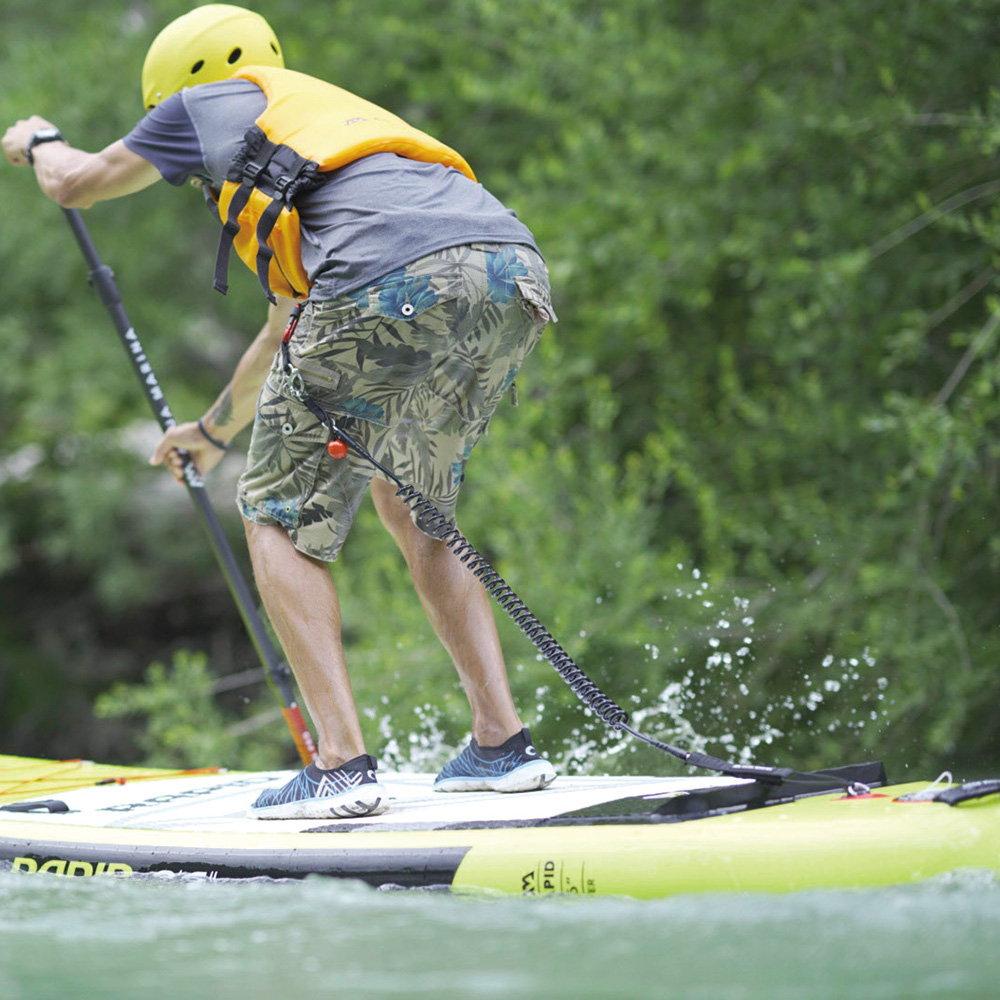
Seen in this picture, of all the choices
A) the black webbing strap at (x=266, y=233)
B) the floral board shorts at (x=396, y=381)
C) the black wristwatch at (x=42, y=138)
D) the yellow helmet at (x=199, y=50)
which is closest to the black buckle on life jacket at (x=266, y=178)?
the black webbing strap at (x=266, y=233)

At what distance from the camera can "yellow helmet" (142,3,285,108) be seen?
2.80 m

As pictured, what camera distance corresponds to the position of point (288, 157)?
95.2 inches

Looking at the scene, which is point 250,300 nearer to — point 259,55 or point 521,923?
point 259,55

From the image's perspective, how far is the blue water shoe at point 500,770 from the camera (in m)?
2.70

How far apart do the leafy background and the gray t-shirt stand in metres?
2.15

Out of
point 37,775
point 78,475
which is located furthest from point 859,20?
point 78,475

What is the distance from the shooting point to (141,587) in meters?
7.92

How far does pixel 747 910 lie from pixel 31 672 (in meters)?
7.55

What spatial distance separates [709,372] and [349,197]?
158 inches

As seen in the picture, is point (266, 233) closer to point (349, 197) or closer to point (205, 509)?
point (349, 197)

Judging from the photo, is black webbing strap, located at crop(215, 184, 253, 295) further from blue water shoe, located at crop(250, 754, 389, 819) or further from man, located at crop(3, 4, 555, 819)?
blue water shoe, located at crop(250, 754, 389, 819)

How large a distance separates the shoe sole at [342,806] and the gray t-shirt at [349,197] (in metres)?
0.98

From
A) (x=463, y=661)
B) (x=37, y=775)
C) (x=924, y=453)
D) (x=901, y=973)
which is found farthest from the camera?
(x=924, y=453)

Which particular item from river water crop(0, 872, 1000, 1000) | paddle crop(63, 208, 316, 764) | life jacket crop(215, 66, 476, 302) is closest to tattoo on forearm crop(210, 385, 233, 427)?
paddle crop(63, 208, 316, 764)
